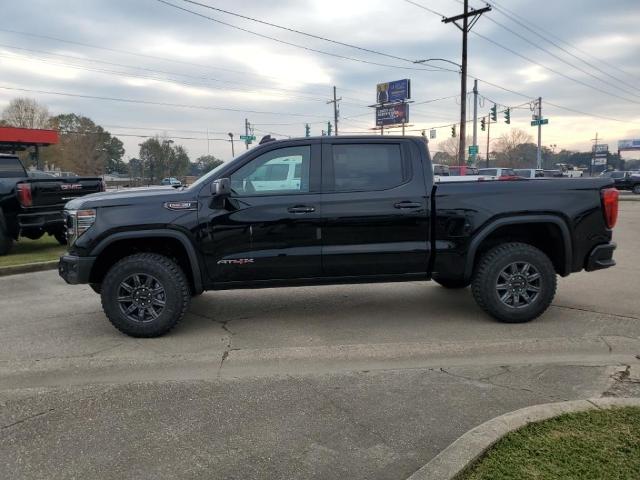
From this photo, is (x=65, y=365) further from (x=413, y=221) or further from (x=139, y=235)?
(x=413, y=221)

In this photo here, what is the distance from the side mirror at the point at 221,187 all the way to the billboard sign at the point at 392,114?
62.9m

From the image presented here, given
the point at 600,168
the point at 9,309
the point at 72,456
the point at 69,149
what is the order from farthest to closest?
the point at 600,168 < the point at 69,149 < the point at 9,309 < the point at 72,456

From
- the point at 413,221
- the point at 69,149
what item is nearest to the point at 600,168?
the point at 69,149

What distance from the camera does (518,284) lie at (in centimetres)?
522

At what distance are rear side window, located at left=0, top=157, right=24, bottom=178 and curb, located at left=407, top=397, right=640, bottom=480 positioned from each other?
10.8 metres

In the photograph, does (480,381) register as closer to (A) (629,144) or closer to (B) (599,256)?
(B) (599,256)

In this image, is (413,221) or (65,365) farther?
(413,221)

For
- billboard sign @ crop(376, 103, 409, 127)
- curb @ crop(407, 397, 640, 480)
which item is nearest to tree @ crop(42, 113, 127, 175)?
billboard sign @ crop(376, 103, 409, 127)

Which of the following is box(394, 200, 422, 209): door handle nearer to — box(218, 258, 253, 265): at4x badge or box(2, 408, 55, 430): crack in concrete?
box(218, 258, 253, 265): at4x badge

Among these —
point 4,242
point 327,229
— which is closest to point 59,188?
point 4,242

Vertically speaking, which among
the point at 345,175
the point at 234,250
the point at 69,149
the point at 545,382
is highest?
the point at 69,149

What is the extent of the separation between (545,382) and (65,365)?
152 inches

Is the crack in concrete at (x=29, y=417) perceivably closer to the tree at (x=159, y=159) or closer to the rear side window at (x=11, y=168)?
the rear side window at (x=11, y=168)

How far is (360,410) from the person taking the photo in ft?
11.6
